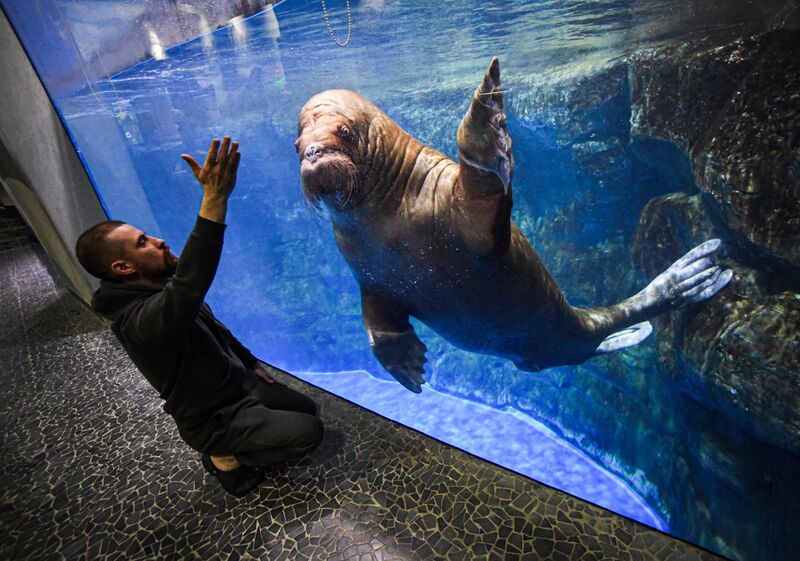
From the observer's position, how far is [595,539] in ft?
6.91

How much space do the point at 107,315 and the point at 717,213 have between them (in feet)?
11.2

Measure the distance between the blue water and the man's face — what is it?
3.93ft

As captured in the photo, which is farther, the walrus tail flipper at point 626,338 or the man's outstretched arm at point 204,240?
the walrus tail flipper at point 626,338

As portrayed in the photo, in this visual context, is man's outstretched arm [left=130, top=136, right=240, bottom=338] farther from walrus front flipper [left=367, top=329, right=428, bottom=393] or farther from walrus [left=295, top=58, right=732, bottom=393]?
walrus front flipper [left=367, top=329, right=428, bottom=393]

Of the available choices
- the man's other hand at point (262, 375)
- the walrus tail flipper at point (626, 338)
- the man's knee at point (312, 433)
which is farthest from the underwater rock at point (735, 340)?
the man's other hand at point (262, 375)

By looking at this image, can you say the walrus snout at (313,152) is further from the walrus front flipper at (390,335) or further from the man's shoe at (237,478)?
the man's shoe at (237,478)

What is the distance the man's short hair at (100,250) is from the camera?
2031 millimetres

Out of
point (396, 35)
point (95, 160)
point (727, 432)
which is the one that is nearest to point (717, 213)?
point (727, 432)

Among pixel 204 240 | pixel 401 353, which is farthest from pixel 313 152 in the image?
pixel 401 353

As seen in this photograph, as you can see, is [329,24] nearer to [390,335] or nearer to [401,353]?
[390,335]

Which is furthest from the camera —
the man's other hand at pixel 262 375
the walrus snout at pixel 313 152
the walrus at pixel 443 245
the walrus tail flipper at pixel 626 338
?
the walrus tail flipper at pixel 626 338

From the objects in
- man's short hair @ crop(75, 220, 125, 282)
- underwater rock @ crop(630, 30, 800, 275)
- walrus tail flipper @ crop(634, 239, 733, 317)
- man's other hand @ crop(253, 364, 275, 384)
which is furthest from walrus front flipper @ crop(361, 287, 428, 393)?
underwater rock @ crop(630, 30, 800, 275)

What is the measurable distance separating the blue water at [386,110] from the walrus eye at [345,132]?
0.83m

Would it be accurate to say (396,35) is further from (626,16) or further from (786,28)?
(786,28)
